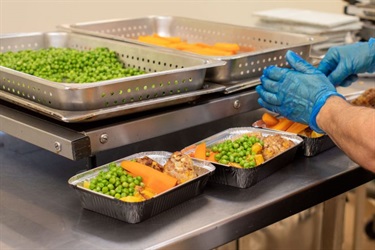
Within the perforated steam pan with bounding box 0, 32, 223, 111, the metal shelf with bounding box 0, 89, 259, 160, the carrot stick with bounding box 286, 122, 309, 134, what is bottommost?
the carrot stick with bounding box 286, 122, 309, 134

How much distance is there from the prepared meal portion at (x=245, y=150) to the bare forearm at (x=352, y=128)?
0.13m

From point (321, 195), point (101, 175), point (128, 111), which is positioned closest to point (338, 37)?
point (321, 195)

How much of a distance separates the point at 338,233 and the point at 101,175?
770 millimetres

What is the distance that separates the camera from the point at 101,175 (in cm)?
154

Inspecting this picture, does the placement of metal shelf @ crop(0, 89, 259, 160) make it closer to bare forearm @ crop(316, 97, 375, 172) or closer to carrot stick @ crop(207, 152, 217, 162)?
carrot stick @ crop(207, 152, 217, 162)

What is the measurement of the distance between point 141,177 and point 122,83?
0.25m

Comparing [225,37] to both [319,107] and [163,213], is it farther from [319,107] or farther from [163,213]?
[163,213]

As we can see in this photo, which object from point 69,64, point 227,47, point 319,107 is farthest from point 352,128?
point 69,64

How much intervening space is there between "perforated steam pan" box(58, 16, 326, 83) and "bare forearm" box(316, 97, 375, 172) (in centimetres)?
37

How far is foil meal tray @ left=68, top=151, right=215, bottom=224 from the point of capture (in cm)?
146

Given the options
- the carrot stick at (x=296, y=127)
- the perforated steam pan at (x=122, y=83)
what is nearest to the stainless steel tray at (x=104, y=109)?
the perforated steam pan at (x=122, y=83)

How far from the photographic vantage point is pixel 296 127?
1894mm

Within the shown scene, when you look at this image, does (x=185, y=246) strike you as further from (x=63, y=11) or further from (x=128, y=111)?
(x=63, y=11)

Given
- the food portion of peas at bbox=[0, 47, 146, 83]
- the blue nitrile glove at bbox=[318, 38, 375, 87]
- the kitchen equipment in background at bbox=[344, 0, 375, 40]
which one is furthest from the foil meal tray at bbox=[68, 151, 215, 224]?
the kitchen equipment in background at bbox=[344, 0, 375, 40]
